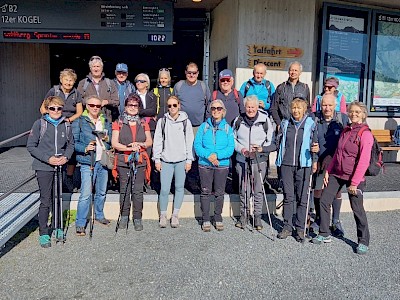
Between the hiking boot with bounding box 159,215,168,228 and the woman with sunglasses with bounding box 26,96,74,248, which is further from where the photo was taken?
the hiking boot with bounding box 159,215,168,228

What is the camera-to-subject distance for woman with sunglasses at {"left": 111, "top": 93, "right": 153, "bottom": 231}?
16.5 ft

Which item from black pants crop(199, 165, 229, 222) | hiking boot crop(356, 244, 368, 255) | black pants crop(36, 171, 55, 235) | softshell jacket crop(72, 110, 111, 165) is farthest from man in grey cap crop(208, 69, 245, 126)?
black pants crop(36, 171, 55, 235)

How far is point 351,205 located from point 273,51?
4.07m

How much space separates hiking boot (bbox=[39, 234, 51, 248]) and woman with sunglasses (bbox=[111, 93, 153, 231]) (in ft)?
2.95

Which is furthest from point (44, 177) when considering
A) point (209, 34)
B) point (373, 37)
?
point (373, 37)

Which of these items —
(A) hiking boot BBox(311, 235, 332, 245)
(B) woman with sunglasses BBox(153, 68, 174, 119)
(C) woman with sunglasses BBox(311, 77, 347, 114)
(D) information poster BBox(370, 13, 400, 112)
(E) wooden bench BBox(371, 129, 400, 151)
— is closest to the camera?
(A) hiking boot BBox(311, 235, 332, 245)

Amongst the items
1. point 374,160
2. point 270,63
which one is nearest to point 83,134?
point 374,160

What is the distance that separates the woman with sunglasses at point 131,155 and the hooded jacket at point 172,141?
0.40 feet

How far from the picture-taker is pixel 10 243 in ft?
15.6

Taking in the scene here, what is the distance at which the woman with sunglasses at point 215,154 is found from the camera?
5.08 meters

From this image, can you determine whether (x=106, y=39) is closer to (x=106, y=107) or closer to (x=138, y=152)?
(x=106, y=107)

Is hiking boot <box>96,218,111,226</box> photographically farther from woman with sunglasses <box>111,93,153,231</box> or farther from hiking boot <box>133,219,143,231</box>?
hiking boot <box>133,219,143,231</box>

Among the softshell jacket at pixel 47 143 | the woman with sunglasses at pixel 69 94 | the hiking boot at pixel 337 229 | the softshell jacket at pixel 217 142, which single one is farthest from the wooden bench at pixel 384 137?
the softshell jacket at pixel 47 143

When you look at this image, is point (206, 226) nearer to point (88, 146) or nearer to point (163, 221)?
point (163, 221)
